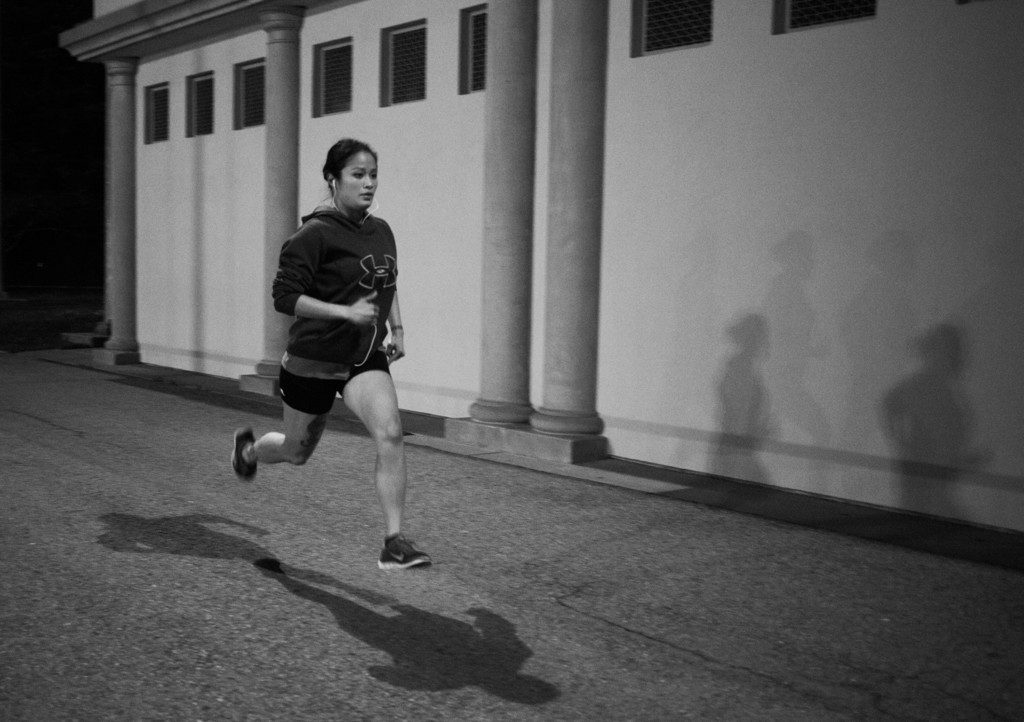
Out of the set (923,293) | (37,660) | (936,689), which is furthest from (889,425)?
(37,660)

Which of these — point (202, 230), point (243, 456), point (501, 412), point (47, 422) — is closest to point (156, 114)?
point (202, 230)

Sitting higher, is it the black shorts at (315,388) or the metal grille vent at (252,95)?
the metal grille vent at (252,95)

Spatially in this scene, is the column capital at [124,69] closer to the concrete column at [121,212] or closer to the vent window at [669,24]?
the concrete column at [121,212]

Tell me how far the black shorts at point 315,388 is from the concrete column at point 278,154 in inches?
307

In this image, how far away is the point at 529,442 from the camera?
378 inches

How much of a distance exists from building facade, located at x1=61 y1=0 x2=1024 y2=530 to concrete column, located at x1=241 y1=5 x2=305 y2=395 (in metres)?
0.03

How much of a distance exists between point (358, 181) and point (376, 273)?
0.42 metres

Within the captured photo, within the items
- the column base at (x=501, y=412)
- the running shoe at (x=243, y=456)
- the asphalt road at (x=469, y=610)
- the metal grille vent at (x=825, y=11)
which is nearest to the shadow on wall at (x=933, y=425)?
the asphalt road at (x=469, y=610)

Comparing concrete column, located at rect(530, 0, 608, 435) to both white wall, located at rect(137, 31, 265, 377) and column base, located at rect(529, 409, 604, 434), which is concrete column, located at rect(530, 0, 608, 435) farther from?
white wall, located at rect(137, 31, 265, 377)

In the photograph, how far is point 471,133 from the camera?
38.1 feet

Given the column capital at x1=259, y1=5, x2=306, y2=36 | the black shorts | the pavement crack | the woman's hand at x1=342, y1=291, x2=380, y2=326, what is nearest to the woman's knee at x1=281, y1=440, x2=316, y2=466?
the black shorts

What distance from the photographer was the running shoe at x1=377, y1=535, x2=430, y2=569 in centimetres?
543

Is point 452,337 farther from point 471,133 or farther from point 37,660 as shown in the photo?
point 37,660

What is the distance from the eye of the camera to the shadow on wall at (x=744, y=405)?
8703mm
